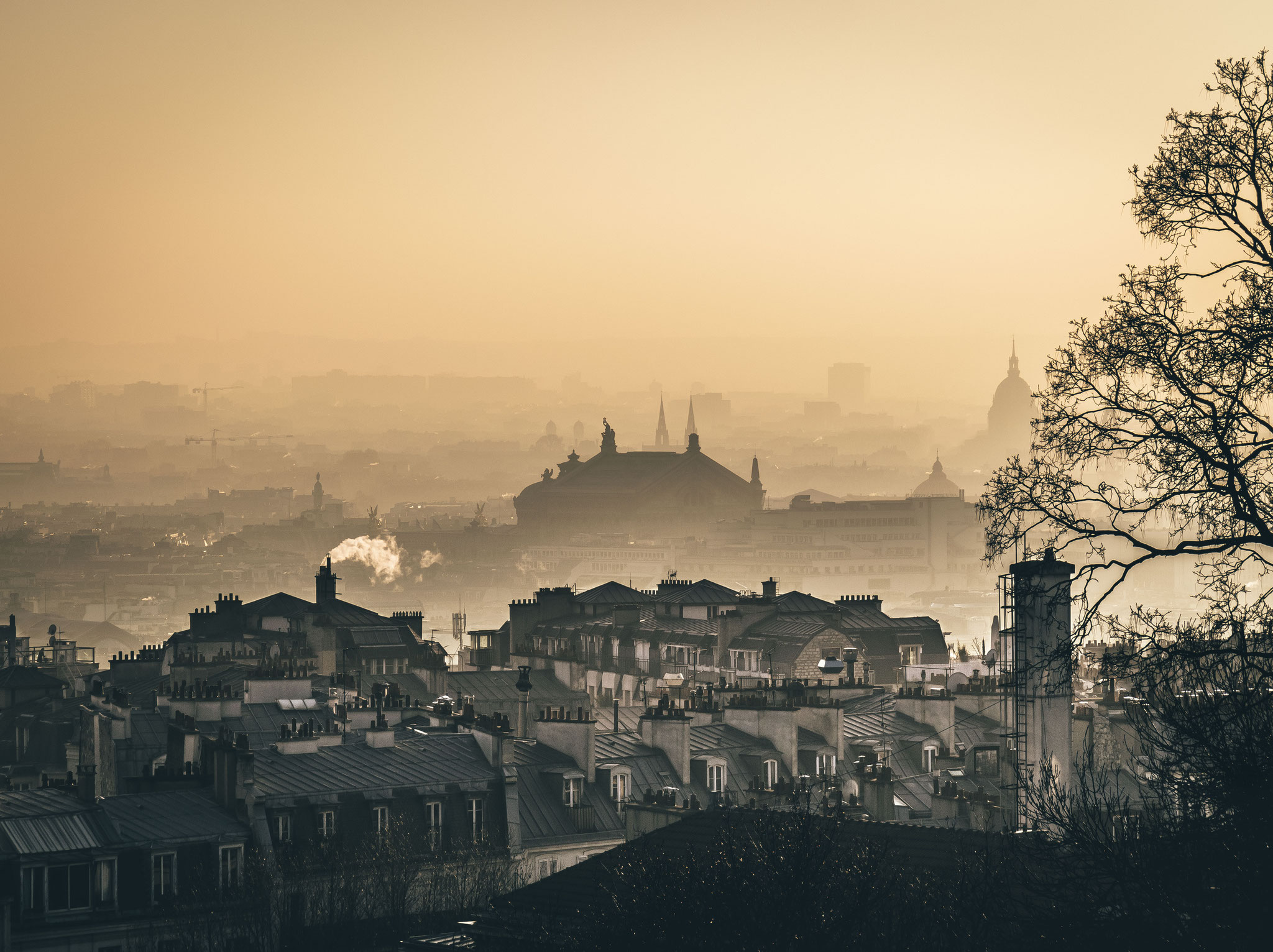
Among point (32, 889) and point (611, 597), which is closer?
point (32, 889)

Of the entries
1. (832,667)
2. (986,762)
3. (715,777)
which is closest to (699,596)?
(832,667)

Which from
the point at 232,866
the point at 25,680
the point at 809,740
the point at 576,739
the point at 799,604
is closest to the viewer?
the point at 232,866

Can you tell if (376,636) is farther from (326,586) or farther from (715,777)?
(715,777)

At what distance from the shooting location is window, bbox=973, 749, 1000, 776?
3584 centimetres

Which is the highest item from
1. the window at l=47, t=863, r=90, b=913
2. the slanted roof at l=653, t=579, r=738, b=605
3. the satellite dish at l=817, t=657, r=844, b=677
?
the slanted roof at l=653, t=579, r=738, b=605

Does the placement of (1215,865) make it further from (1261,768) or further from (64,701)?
(64,701)

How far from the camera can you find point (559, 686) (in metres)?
61.3

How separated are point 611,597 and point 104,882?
60.7m

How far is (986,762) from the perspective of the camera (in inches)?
1438

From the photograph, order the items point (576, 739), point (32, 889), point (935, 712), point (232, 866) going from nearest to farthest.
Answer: point (32, 889)
point (232, 866)
point (576, 739)
point (935, 712)

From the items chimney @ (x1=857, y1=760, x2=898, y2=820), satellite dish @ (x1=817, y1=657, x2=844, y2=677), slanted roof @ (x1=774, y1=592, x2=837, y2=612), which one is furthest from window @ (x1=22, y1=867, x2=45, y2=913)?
slanted roof @ (x1=774, y1=592, x2=837, y2=612)

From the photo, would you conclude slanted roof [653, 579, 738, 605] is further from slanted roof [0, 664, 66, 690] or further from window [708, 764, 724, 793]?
window [708, 764, 724, 793]

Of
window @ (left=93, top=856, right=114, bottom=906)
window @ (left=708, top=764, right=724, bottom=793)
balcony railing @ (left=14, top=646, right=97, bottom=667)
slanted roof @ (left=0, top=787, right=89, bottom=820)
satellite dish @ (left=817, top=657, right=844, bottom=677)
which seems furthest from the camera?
balcony railing @ (left=14, top=646, right=97, bottom=667)

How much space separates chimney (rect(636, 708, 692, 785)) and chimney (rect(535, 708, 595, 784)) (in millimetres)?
1301
